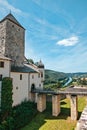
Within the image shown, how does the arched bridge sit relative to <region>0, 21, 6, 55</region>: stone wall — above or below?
below

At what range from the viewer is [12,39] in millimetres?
41250

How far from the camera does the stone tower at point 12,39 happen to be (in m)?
39.4

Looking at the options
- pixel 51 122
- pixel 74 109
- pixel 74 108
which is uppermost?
pixel 74 108

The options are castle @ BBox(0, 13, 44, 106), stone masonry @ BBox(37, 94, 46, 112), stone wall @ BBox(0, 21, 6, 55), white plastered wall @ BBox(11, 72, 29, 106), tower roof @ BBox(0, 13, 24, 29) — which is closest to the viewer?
white plastered wall @ BBox(11, 72, 29, 106)

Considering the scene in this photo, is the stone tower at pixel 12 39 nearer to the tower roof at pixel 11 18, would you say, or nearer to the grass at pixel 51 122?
the tower roof at pixel 11 18

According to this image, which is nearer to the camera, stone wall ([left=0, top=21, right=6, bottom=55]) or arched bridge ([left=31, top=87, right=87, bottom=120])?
arched bridge ([left=31, top=87, right=87, bottom=120])

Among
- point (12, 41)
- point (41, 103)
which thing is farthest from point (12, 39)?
point (41, 103)

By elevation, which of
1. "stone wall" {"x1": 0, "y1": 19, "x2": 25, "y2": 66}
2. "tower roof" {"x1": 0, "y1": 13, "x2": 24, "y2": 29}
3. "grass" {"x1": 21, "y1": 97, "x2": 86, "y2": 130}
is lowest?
"grass" {"x1": 21, "y1": 97, "x2": 86, "y2": 130}

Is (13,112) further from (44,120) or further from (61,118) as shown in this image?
(61,118)

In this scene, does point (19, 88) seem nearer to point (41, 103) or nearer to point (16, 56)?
point (41, 103)

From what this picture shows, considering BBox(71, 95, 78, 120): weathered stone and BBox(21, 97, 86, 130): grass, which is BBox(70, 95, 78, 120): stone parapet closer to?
BBox(71, 95, 78, 120): weathered stone

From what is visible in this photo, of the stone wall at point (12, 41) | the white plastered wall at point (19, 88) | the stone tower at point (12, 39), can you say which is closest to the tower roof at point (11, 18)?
the stone tower at point (12, 39)

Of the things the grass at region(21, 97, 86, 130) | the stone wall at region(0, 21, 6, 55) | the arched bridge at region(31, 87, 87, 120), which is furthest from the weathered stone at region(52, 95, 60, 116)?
the stone wall at region(0, 21, 6, 55)

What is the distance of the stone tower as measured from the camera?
39.4 m
